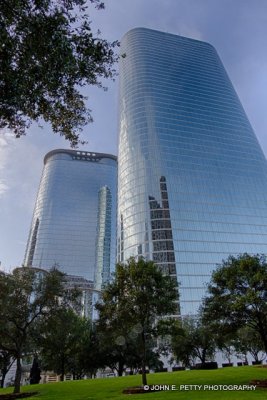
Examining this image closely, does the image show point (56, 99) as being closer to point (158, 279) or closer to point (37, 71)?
point (37, 71)

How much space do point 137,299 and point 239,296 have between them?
9826 mm

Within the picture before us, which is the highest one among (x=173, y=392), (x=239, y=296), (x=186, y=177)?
(x=186, y=177)

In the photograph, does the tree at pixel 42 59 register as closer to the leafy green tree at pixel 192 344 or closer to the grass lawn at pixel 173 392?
the grass lawn at pixel 173 392

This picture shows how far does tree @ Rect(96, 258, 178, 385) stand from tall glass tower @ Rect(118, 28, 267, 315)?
4128 inches

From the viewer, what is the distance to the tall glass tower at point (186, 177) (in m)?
147

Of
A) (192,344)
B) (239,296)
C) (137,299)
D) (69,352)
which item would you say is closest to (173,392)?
(137,299)

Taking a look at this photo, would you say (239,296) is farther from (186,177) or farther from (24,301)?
(186,177)

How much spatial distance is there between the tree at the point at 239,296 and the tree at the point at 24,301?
1731cm

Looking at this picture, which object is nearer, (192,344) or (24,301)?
(24,301)

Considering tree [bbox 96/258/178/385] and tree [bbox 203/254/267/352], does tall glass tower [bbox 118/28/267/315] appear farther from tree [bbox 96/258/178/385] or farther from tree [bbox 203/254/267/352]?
tree [bbox 203/254/267/352]

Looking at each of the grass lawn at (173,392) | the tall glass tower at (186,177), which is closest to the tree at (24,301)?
the grass lawn at (173,392)

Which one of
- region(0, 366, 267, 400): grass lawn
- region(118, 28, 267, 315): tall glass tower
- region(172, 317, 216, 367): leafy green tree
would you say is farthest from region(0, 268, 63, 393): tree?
region(118, 28, 267, 315): tall glass tower

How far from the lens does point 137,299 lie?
31.4 metres

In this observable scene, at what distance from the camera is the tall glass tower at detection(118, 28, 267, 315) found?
146750 mm
